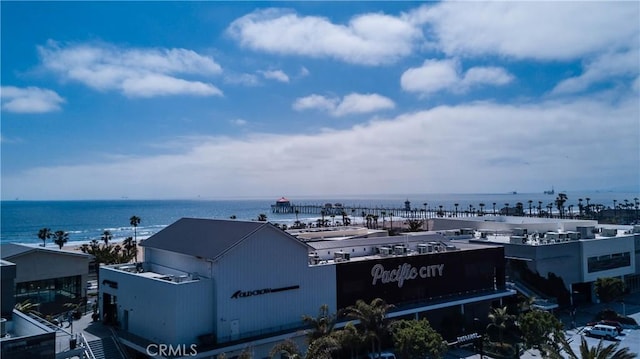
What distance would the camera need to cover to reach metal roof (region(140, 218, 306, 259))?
31.4 m

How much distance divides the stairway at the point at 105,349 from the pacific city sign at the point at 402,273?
19.8m

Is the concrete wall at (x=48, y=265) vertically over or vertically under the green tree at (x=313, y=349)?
over

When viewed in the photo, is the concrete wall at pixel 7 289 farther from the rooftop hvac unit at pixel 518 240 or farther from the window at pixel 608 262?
the window at pixel 608 262

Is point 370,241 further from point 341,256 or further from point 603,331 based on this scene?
point 603,331

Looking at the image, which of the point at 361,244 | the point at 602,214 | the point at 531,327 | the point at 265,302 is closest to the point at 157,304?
the point at 265,302

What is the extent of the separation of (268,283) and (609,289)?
38065 millimetres

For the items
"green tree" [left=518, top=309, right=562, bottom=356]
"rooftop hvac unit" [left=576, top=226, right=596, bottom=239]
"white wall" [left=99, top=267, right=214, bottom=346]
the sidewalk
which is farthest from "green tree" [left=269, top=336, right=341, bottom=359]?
"rooftop hvac unit" [left=576, top=226, right=596, bottom=239]

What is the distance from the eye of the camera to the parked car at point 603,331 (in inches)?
1580

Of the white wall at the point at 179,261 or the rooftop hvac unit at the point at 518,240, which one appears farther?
the rooftop hvac unit at the point at 518,240

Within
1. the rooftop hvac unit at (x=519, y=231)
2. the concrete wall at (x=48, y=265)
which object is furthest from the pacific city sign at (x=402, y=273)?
the concrete wall at (x=48, y=265)

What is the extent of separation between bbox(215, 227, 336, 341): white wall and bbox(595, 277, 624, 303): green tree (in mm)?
32103

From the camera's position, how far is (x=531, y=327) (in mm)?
33094

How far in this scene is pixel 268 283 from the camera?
106 feet

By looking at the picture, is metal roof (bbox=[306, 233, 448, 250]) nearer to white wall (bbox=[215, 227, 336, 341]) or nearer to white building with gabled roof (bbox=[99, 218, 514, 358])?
white building with gabled roof (bbox=[99, 218, 514, 358])
